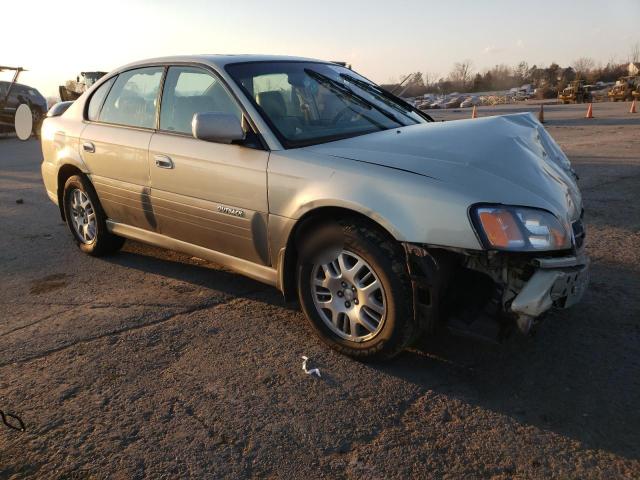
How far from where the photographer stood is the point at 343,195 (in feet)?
9.14

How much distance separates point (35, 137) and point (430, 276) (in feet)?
64.7

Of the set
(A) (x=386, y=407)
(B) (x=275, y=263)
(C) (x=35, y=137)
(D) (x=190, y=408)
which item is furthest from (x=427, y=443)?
(C) (x=35, y=137)

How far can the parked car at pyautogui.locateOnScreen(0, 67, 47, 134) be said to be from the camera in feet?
57.5

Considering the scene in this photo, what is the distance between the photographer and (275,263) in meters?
A: 3.25

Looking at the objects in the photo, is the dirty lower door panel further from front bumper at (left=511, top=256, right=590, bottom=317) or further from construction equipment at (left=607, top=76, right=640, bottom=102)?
construction equipment at (left=607, top=76, right=640, bottom=102)

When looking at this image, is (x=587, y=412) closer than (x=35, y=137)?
Yes

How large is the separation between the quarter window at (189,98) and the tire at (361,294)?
113 centimetres

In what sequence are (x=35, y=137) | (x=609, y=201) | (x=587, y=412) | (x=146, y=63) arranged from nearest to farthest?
(x=587, y=412) → (x=146, y=63) → (x=609, y=201) → (x=35, y=137)

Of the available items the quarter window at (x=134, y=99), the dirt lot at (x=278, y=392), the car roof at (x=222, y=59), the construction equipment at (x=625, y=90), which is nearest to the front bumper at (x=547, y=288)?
the dirt lot at (x=278, y=392)

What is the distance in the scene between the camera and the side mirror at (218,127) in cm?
314

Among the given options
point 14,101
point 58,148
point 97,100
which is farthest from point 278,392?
point 14,101

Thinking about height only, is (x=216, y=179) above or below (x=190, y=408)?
above

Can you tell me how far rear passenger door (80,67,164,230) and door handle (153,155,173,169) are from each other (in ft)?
0.48

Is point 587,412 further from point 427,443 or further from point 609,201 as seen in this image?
point 609,201
